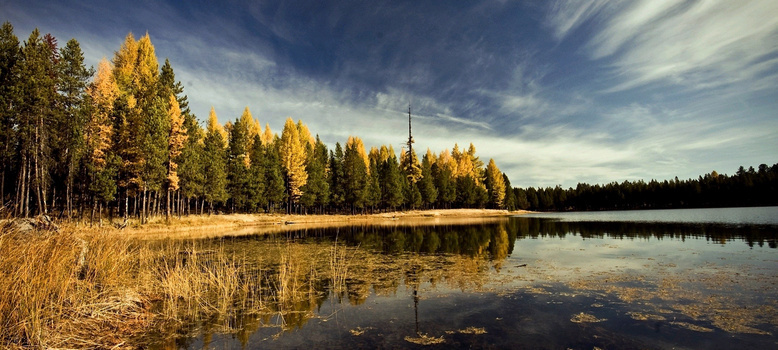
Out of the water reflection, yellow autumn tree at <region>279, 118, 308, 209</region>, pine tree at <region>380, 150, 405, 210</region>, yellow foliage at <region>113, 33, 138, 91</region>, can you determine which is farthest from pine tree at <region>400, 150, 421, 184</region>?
yellow foliage at <region>113, 33, 138, 91</region>

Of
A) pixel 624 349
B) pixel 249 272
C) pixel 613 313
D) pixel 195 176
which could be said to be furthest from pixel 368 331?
pixel 195 176

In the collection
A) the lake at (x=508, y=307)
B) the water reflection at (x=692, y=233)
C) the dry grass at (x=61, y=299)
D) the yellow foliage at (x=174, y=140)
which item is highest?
the yellow foliage at (x=174, y=140)

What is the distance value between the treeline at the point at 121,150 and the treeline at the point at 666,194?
63981 millimetres

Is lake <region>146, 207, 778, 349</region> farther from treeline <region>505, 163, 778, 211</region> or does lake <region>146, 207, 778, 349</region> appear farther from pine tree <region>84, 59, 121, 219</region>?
treeline <region>505, 163, 778, 211</region>

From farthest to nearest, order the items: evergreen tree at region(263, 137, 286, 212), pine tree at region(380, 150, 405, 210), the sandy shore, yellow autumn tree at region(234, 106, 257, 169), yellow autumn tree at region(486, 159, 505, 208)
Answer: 1. yellow autumn tree at region(486, 159, 505, 208)
2. pine tree at region(380, 150, 405, 210)
3. yellow autumn tree at region(234, 106, 257, 169)
4. evergreen tree at region(263, 137, 286, 212)
5. the sandy shore

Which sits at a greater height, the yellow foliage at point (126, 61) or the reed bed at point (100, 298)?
the yellow foliage at point (126, 61)

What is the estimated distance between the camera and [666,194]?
346ft

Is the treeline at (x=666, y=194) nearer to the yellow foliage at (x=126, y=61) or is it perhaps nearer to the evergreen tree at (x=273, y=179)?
the evergreen tree at (x=273, y=179)

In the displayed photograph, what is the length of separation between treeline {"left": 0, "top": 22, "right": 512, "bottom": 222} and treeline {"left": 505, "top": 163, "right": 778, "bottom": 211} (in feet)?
210

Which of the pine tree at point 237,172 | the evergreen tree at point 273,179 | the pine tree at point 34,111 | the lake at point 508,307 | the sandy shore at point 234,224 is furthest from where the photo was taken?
the evergreen tree at point 273,179

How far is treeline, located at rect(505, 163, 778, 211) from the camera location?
9206cm

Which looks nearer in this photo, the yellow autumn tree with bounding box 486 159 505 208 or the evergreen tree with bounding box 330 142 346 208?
the evergreen tree with bounding box 330 142 346 208

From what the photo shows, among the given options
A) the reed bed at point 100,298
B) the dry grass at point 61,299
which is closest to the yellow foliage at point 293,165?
the reed bed at point 100,298

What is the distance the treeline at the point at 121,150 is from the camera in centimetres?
2433
